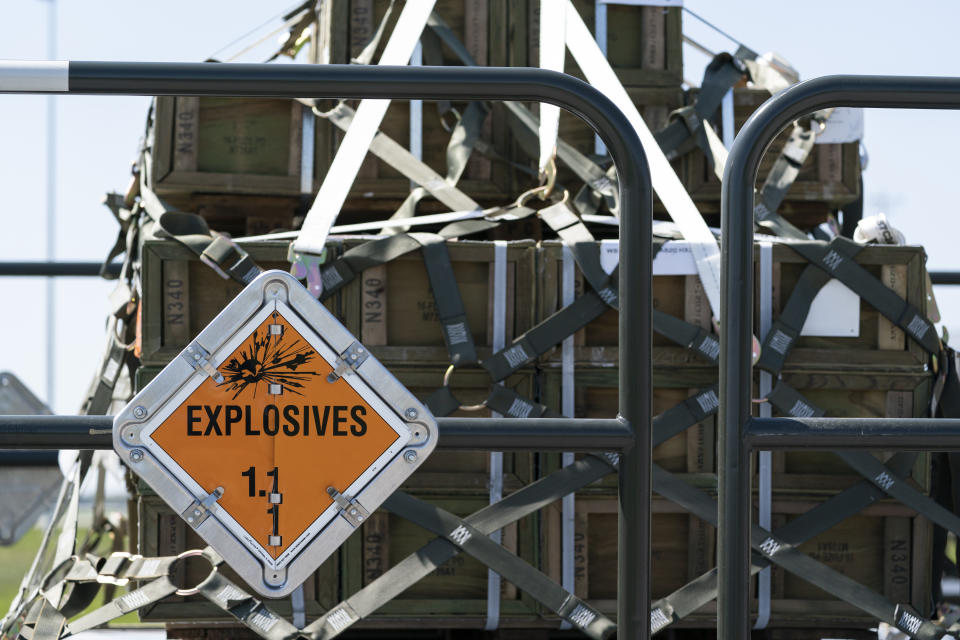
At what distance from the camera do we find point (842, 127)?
402 centimetres

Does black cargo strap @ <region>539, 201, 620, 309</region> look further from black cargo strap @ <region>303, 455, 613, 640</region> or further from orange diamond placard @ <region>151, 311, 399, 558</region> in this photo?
orange diamond placard @ <region>151, 311, 399, 558</region>

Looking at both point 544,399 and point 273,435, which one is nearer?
point 273,435

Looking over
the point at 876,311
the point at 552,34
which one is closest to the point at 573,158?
the point at 552,34

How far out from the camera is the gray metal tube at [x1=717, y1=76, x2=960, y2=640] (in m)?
1.82

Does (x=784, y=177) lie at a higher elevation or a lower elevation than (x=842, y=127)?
lower

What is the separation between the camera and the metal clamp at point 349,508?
1.79m

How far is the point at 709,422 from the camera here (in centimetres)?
342

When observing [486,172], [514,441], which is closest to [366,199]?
[486,172]

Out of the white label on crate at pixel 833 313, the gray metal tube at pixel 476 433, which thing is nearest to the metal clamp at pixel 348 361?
the gray metal tube at pixel 476 433

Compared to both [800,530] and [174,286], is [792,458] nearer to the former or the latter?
[800,530]

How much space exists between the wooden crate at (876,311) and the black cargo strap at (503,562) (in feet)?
3.34

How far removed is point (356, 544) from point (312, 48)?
217 cm

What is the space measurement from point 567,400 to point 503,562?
0.52 metres

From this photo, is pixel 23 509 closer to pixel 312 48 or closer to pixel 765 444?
pixel 312 48
